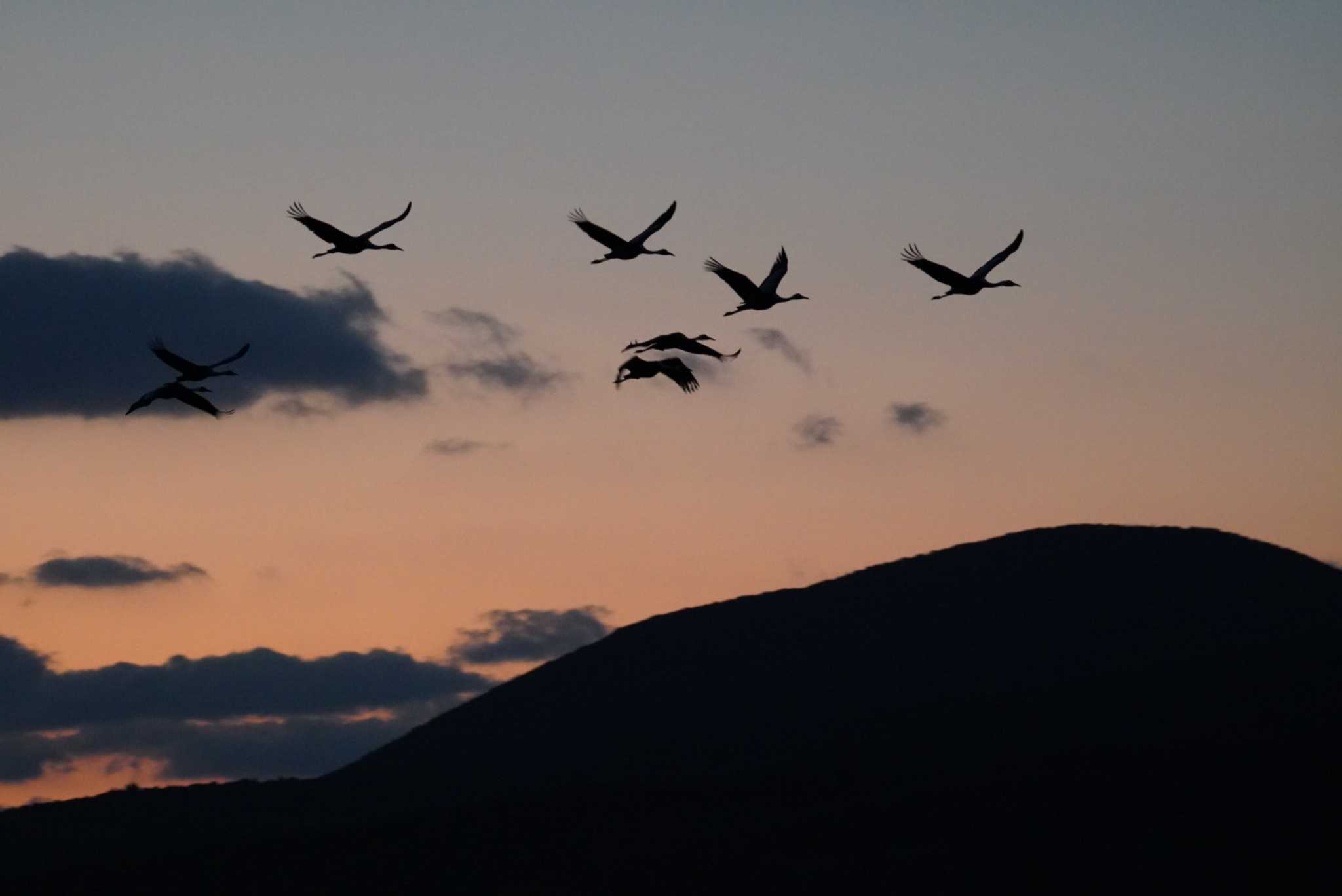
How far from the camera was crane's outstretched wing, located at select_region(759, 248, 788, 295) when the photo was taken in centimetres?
3753

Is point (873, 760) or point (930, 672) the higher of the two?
point (930, 672)

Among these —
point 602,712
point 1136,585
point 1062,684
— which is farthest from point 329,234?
point 1136,585

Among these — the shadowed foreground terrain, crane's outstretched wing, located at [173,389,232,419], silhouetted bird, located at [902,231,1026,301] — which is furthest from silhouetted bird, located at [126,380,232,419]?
the shadowed foreground terrain

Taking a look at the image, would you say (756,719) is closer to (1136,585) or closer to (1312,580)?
(1136,585)

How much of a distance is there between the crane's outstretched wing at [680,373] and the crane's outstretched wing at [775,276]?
→ 226cm

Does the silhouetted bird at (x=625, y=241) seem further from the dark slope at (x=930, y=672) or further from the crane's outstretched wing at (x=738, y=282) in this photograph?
the dark slope at (x=930, y=672)

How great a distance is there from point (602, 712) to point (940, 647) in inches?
773

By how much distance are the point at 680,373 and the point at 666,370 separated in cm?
29

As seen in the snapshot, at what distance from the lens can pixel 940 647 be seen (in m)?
104

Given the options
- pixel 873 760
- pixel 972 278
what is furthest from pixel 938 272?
pixel 873 760

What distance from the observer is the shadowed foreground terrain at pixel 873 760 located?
7025cm

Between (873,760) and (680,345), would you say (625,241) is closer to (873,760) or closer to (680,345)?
(680,345)

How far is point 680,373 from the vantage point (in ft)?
123

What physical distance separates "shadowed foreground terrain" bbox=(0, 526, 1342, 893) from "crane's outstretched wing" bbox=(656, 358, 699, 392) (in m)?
35.6
